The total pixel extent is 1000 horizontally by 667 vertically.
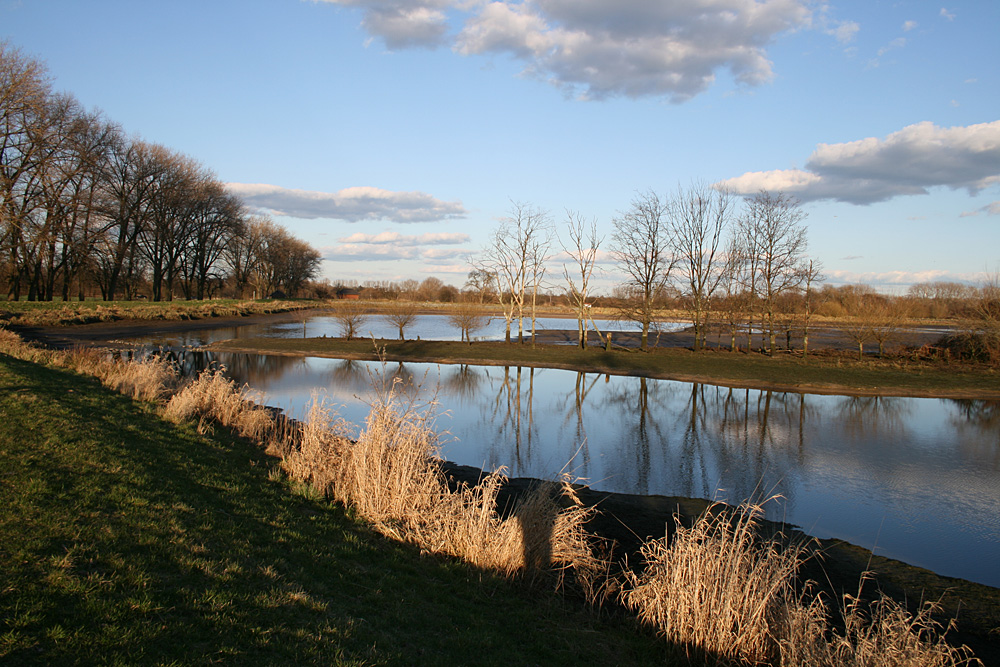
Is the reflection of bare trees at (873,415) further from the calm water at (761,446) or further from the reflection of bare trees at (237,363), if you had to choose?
the reflection of bare trees at (237,363)

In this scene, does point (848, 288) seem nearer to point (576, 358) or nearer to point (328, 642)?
point (576, 358)

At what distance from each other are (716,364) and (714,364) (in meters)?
0.09

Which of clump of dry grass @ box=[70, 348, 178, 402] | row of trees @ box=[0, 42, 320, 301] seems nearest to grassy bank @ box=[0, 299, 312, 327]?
row of trees @ box=[0, 42, 320, 301]

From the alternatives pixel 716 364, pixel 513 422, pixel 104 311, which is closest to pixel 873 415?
pixel 716 364

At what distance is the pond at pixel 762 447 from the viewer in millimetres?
8852

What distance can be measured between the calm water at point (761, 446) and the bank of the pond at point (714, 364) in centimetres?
166

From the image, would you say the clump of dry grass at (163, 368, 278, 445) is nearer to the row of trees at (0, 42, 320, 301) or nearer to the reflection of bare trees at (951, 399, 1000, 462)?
the reflection of bare trees at (951, 399, 1000, 462)

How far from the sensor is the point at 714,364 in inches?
1058

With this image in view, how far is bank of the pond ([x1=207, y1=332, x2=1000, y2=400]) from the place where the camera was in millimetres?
22703

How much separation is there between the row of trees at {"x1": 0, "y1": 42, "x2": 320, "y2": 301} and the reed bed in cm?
3394

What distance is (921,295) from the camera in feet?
289

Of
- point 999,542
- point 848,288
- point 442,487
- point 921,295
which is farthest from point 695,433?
point 921,295

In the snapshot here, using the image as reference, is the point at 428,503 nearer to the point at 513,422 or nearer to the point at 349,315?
the point at 513,422

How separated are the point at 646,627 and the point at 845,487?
717 cm
